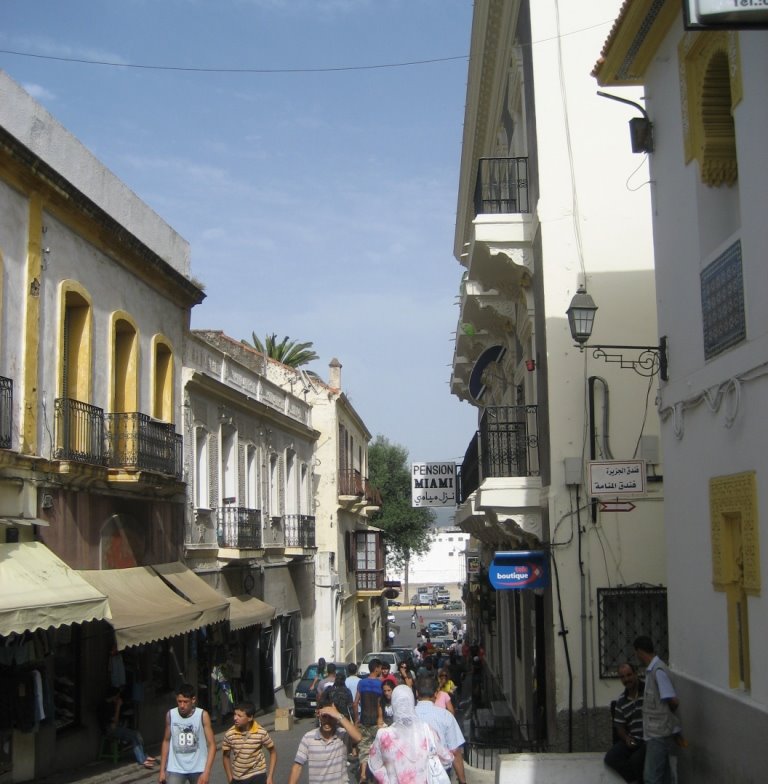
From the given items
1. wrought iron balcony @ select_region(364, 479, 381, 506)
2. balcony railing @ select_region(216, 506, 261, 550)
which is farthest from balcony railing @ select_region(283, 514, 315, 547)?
wrought iron balcony @ select_region(364, 479, 381, 506)

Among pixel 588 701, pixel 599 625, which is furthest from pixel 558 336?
pixel 588 701

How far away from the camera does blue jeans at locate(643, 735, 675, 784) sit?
29.8 feet

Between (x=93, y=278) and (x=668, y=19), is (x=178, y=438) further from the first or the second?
(x=668, y=19)

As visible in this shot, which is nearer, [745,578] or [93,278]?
[745,578]

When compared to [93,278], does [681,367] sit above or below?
below

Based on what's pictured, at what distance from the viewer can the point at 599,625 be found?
13.6m

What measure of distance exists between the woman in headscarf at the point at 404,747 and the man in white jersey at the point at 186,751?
8.89 ft

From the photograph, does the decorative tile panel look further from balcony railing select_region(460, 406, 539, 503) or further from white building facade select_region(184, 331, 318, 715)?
white building facade select_region(184, 331, 318, 715)

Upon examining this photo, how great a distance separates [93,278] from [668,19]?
11.1 metres

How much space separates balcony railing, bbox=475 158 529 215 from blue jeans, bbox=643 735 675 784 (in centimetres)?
840

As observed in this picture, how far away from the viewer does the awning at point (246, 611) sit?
75.7 feet

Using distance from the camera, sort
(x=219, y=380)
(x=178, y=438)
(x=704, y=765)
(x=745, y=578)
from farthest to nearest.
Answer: (x=219, y=380), (x=178, y=438), (x=704, y=765), (x=745, y=578)

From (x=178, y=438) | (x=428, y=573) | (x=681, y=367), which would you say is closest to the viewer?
(x=681, y=367)

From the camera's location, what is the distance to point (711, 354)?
874 cm
